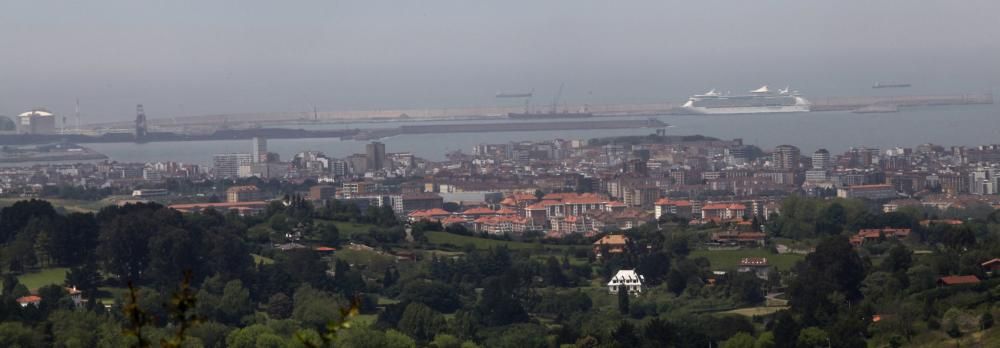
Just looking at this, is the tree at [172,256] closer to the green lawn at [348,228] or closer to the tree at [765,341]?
the green lawn at [348,228]

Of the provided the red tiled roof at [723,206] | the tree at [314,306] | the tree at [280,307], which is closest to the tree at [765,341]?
the tree at [314,306]

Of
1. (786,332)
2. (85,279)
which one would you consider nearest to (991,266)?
(786,332)

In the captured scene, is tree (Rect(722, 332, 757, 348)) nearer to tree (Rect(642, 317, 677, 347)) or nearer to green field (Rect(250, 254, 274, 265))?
tree (Rect(642, 317, 677, 347))

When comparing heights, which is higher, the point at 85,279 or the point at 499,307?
the point at 85,279

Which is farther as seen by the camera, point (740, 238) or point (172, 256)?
point (740, 238)

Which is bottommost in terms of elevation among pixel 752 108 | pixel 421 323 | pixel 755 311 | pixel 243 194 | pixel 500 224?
pixel 755 311

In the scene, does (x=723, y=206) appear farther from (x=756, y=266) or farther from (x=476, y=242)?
(x=756, y=266)

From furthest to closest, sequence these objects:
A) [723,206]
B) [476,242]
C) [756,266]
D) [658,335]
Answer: [723,206] < [476,242] < [756,266] < [658,335]

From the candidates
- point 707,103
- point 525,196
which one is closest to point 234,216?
point 525,196
